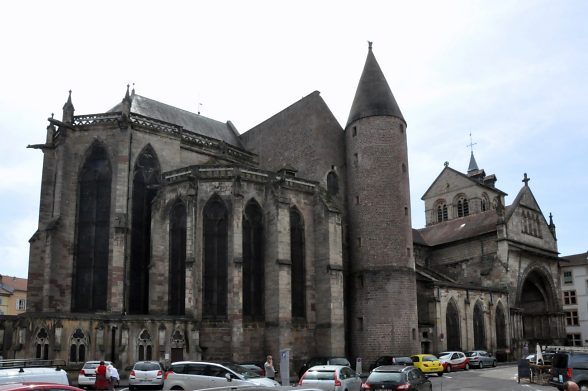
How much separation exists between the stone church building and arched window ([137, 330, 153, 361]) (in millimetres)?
54

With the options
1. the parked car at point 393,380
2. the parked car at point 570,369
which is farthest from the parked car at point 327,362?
the parked car at point 393,380

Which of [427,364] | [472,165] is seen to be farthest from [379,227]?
[472,165]

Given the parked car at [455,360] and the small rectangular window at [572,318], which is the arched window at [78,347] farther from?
the small rectangular window at [572,318]

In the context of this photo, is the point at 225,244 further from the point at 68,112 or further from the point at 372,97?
the point at 372,97

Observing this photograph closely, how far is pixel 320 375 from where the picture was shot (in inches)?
752

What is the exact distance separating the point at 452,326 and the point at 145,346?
2493 cm

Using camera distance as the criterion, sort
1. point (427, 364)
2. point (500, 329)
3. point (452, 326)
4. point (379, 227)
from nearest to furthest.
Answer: point (427, 364) → point (379, 227) → point (452, 326) → point (500, 329)

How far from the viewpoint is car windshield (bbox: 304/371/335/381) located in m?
18.9

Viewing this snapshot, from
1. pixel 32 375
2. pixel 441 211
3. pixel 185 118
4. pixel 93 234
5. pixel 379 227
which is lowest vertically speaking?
pixel 32 375

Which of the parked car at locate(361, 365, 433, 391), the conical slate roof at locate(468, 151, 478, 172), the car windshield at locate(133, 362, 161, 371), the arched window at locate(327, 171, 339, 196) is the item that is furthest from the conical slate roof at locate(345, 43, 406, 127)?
the conical slate roof at locate(468, 151, 478, 172)

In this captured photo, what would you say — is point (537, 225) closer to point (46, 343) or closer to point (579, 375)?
point (579, 375)

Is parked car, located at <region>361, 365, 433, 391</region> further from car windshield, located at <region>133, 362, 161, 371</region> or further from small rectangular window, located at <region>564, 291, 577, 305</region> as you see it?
small rectangular window, located at <region>564, 291, 577, 305</region>

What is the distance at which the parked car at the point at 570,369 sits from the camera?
1956 centimetres

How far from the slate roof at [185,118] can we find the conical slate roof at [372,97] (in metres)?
11.0
